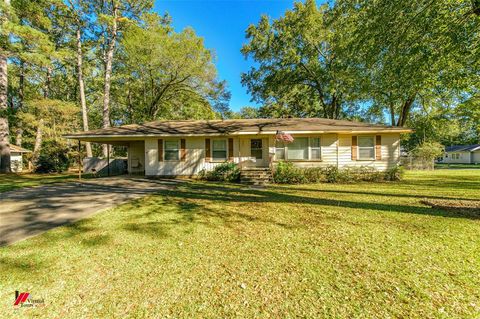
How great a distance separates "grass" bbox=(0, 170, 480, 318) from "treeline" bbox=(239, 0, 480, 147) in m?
6.08

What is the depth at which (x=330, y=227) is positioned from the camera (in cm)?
438

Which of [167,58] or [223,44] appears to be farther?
[223,44]

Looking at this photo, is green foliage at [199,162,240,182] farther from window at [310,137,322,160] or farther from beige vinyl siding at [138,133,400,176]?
window at [310,137,322,160]

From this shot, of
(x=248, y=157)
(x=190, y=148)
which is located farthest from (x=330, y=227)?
(x=190, y=148)

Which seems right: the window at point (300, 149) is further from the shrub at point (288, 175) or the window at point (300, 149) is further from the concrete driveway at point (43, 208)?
the concrete driveway at point (43, 208)

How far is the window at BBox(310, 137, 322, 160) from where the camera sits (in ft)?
39.5

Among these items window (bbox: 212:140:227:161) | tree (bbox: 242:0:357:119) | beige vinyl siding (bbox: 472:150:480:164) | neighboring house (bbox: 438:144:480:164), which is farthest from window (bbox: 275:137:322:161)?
beige vinyl siding (bbox: 472:150:480:164)

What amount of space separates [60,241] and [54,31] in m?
23.9

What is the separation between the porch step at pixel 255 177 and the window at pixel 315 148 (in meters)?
2.80

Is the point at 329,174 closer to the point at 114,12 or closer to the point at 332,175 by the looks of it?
the point at 332,175

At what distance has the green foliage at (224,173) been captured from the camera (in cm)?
1155

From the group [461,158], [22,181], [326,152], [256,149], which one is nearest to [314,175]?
[326,152]

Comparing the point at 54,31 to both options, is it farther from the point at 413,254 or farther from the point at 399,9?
the point at 413,254

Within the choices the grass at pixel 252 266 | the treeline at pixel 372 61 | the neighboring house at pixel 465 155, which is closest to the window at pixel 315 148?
the treeline at pixel 372 61
